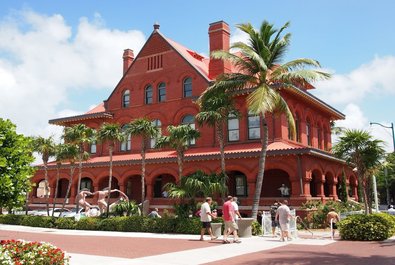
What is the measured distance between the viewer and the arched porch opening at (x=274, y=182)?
27.7 metres

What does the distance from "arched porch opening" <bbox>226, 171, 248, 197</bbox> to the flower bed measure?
19718 mm

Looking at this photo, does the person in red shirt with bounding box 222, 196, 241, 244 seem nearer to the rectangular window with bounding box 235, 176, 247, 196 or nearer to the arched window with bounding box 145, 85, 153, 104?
the rectangular window with bounding box 235, 176, 247, 196

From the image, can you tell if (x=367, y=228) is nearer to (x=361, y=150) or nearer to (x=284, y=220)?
(x=284, y=220)

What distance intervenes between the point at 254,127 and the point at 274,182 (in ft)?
13.3

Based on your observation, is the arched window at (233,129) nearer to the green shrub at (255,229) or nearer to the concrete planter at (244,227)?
the green shrub at (255,229)

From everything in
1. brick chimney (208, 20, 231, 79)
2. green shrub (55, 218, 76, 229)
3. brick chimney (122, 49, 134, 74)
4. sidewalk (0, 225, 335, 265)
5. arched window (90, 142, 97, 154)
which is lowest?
sidewalk (0, 225, 335, 265)

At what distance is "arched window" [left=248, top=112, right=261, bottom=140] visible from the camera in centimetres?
2755

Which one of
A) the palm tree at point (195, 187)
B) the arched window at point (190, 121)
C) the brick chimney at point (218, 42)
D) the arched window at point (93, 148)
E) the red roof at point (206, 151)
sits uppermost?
the brick chimney at point (218, 42)

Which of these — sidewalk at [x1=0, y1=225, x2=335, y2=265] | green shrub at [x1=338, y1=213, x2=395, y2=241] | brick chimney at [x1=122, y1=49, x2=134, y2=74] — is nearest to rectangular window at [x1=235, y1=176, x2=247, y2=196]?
sidewalk at [x1=0, y1=225, x2=335, y2=265]

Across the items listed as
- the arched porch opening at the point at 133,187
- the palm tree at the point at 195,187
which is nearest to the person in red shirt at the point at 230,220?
the palm tree at the point at 195,187

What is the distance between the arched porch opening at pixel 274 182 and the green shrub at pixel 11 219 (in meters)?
16.8

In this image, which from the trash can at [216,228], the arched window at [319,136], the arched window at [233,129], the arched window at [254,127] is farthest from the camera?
the arched window at [319,136]

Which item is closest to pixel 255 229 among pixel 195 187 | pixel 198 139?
pixel 195 187

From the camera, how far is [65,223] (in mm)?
24953
